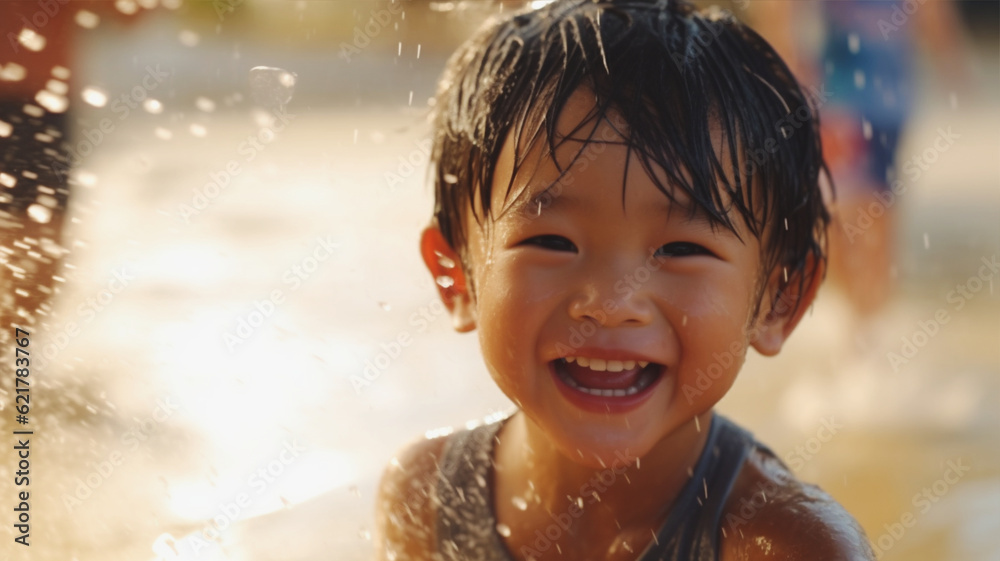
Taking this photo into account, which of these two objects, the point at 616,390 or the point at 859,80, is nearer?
the point at 616,390

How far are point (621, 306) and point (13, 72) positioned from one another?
2.10 meters

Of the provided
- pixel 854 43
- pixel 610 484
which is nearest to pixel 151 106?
pixel 854 43

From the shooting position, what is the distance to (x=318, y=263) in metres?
5.70

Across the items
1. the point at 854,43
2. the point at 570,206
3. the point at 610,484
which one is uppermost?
the point at 570,206

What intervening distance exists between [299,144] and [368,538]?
217 inches

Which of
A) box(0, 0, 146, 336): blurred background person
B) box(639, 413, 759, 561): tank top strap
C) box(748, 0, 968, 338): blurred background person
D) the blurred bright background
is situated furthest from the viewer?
box(748, 0, 968, 338): blurred background person

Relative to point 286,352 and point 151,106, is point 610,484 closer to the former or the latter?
point 286,352

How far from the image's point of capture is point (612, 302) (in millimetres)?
1748

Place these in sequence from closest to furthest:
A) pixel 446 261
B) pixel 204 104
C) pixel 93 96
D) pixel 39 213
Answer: pixel 446 261 → pixel 39 213 → pixel 93 96 → pixel 204 104

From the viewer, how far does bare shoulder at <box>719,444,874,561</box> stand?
72.3 inches

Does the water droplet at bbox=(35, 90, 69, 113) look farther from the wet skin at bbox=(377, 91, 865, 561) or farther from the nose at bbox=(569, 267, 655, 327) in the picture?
the nose at bbox=(569, 267, 655, 327)

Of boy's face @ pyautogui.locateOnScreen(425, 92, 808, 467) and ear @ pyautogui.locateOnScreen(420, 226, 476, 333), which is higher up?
boy's face @ pyautogui.locateOnScreen(425, 92, 808, 467)

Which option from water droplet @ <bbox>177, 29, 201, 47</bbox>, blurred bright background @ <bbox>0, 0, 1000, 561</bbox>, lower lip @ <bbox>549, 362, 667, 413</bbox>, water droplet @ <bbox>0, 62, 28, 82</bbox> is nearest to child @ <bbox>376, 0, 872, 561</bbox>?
lower lip @ <bbox>549, 362, 667, 413</bbox>

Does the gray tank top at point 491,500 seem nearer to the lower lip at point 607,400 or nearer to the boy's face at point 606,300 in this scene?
the boy's face at point 606,300
